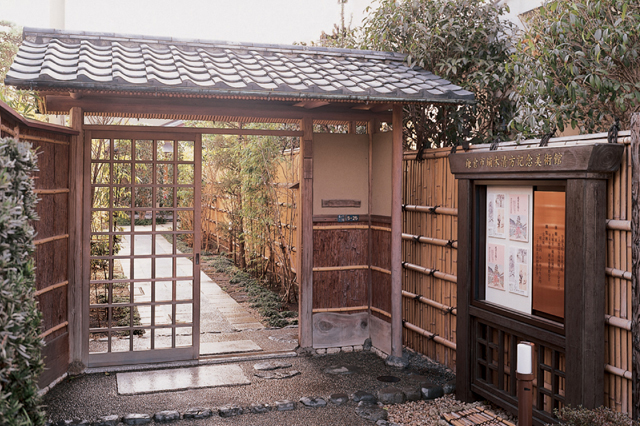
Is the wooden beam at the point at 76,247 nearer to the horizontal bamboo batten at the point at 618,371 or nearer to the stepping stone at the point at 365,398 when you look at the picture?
the stepping stone at the point at 365,398

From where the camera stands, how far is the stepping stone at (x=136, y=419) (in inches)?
209

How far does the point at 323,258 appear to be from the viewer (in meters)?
7.76

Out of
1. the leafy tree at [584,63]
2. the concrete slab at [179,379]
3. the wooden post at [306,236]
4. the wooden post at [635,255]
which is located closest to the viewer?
the wooden post at [635,255]

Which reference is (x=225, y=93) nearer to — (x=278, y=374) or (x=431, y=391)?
(x=278, y=374)

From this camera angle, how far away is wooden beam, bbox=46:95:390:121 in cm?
673

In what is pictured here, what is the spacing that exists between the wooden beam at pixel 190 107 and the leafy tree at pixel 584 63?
2471 millimetres

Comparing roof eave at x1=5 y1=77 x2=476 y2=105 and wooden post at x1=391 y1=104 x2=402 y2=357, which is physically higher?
roof eave at x1=5 y1=77 x2=476 y2=105

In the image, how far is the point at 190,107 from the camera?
22.9ft

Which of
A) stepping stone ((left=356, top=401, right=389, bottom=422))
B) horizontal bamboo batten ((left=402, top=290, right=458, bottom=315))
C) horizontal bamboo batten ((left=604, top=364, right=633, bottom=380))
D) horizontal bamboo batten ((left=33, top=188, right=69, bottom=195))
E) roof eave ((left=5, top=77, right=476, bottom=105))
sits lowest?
stepping stone ((left=356, top=401, right=389, bottom=422))

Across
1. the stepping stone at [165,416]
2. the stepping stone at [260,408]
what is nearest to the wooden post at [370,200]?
the stepping stone at [260,408]

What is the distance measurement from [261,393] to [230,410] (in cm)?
58

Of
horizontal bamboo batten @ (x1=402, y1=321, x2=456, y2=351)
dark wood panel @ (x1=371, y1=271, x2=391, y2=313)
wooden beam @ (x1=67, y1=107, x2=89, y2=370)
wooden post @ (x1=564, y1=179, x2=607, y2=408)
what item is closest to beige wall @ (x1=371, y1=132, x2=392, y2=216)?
dark wood panel @ (x1=371, y1=271, x2=391, y2=313)

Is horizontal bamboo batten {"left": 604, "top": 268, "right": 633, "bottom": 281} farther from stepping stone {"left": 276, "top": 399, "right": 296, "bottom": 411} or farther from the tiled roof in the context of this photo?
stepping stone {"left": 276, "top": 399, "right": 296, "bottom": 411}

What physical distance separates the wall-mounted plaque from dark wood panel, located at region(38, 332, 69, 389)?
16.1 feet
